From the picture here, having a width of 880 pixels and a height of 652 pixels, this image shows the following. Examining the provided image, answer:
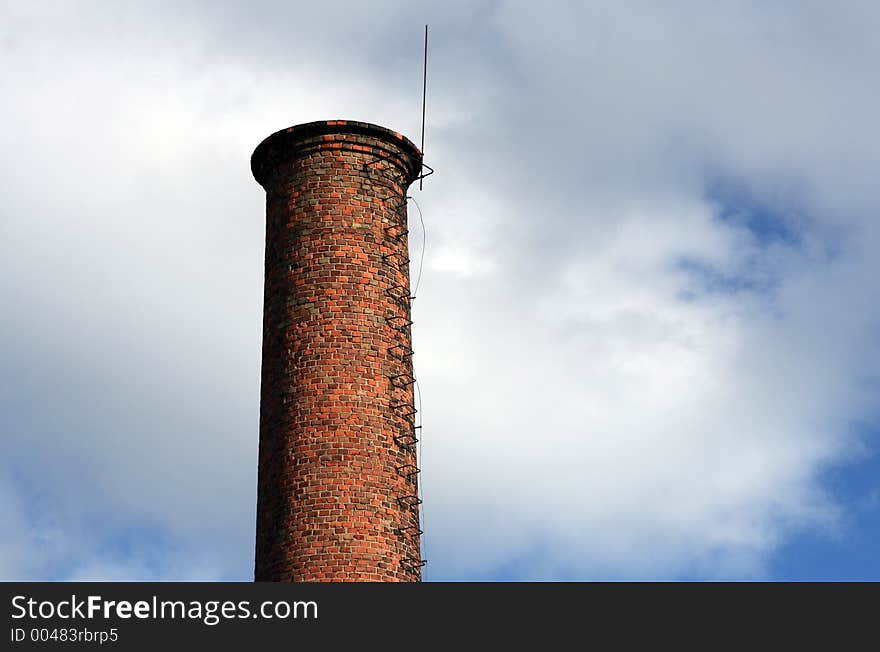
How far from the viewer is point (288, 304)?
1638cm

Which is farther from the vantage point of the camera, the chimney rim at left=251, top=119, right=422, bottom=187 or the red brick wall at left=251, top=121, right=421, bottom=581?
the chimney rim at left=251, top=119, right=422, bottom=187

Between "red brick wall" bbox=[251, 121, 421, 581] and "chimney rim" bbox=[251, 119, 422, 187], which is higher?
"chimney rim" bbox=[251, 119, 422, 187]

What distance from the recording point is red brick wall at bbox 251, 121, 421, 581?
15.3 m

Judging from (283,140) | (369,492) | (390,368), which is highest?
(283,140)

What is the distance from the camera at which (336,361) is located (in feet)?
52.1

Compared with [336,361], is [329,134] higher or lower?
higher

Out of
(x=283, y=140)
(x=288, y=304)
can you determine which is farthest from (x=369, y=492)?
(x=283, y=140)

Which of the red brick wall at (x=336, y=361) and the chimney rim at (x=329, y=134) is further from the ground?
the chimney rim at (x=329, y=134)

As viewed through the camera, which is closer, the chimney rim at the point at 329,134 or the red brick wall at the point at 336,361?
the red brick wall at the point at 336,361

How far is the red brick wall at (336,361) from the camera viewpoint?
1531 centimetres
